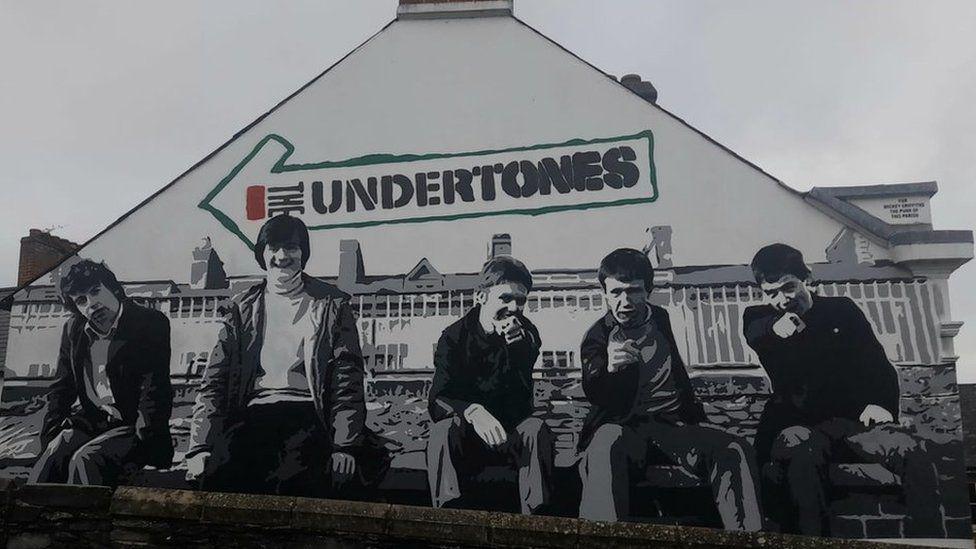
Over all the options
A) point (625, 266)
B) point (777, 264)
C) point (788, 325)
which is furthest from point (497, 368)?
point (777, 264)

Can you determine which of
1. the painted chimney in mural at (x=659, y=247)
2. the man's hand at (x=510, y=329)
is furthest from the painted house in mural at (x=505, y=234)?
the man's hand at (x=510, y=329)

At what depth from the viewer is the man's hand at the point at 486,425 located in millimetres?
9445

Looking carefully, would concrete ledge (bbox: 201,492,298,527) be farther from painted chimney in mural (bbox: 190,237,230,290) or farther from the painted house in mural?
painted chimney in mural (bbox: 190,237,230,290)

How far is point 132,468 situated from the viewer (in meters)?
9.94

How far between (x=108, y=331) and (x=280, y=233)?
2.58 meters

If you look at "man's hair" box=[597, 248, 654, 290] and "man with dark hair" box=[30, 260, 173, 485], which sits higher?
"man's hair" box=[597, 248, 654, 290]

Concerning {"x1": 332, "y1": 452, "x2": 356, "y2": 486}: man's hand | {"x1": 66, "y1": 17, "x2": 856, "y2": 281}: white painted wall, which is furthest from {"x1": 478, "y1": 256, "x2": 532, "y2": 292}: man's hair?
{"x1": 332, "y1": 452, "x2": 356, "y2": 486}: man's hand

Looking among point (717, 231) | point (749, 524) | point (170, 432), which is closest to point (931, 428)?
point (749, 524)

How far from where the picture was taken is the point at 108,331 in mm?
10398

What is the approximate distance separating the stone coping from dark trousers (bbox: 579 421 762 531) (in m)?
3.62

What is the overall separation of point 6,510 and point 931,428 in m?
9.09

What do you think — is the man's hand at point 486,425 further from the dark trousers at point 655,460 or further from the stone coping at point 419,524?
the stone coping at point 419,524

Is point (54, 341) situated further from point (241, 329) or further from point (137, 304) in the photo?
point (241, 329)

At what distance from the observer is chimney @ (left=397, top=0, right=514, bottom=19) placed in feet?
36.0
